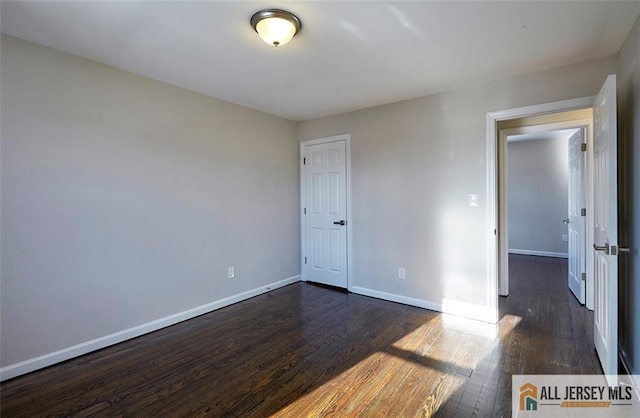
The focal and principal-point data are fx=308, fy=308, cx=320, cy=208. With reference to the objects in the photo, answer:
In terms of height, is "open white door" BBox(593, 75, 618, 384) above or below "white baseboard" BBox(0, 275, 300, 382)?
above

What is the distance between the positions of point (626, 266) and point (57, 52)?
179 inches

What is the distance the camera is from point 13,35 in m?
2.17

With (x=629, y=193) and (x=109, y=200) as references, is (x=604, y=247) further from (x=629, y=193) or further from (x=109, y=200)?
(x=109, y=200)

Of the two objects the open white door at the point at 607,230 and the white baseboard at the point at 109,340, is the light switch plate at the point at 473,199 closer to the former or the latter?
the open white door at the point at 607,230

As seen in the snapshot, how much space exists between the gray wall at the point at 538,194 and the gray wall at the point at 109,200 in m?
5.92

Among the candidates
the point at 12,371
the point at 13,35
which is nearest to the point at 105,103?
the point at 13,35

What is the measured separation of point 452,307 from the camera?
3326 millimetres

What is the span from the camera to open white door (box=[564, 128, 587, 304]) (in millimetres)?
3553

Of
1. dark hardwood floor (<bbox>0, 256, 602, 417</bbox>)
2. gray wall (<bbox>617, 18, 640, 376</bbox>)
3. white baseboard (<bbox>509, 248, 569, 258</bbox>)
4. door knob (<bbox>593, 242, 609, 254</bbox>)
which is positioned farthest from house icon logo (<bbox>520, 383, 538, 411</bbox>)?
white baseboard (<bbox>509, 248, 569, 258</bbox>)

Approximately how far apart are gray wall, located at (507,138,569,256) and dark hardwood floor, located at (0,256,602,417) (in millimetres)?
3605

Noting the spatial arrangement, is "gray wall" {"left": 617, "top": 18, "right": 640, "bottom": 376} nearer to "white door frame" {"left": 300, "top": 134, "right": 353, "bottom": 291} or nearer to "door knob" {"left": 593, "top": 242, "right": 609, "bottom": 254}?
"door knob" {"left": 593, "top": 242, "right": 609, "bottom": 254}

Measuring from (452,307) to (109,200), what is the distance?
3.50 metres

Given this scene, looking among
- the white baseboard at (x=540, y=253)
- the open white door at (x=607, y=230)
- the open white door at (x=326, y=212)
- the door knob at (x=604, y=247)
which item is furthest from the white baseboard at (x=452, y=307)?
the white baseboard at (x=540, y=253)

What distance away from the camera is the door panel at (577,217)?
3569mm
